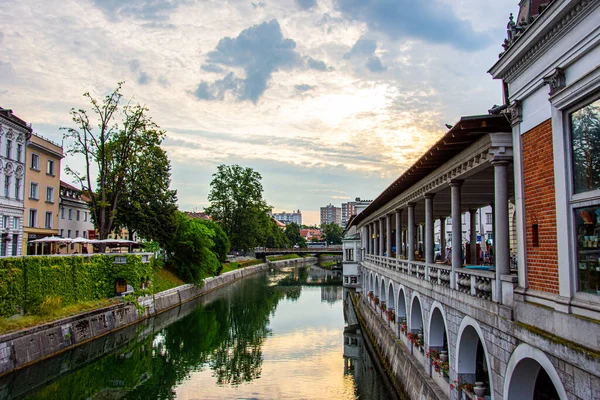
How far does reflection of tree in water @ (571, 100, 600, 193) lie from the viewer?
261 inches

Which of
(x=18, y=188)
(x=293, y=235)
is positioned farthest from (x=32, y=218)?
(x=293, y=235)

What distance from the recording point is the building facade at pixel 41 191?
38.6 meters

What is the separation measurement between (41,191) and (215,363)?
25.0m

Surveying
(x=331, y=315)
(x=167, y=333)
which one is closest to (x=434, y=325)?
(x=167, y=333)

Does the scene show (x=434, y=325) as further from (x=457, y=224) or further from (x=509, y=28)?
(x=509, y=28)

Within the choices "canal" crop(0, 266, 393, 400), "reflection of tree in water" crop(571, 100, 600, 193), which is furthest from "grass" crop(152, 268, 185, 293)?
"reflection of tree in water" crop(571, 100, 600, 193)

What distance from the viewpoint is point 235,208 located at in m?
75.3

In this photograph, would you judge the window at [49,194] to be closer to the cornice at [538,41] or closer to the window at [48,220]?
the window at [48,220]

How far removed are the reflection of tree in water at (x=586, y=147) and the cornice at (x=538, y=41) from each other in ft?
4.11

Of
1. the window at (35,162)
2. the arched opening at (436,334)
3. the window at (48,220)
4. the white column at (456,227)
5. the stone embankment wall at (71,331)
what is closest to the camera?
the white column at (456,227)

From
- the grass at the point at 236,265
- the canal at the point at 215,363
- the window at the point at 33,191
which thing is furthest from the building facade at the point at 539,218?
the grass at the point at 236,265

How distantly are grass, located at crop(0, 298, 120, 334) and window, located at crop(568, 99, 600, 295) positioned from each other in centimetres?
2075

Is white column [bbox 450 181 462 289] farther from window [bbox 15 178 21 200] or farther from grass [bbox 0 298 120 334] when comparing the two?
window [bbox 15 178 21 200]

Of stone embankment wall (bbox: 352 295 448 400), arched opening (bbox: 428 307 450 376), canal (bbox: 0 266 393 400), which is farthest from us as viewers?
canal (bbox: 0 266 393 400)
